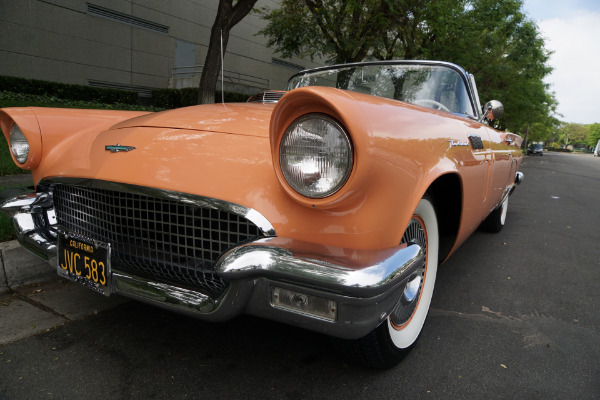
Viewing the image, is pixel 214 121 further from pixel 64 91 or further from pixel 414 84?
pixel 64 91

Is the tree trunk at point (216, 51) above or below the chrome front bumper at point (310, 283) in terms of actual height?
above

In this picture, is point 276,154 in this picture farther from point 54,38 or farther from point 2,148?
point 54,38

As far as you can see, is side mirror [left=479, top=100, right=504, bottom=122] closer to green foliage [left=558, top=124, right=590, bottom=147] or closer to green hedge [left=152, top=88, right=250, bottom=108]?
green hedge [left=152, top=88, right=250, bottom=108]

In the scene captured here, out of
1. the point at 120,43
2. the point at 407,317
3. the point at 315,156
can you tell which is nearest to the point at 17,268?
the point at 315,156

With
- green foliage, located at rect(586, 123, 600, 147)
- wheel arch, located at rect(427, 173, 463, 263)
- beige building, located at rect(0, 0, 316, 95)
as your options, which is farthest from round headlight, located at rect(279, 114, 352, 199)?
green foliage, located at rect(586, 123, 600, 147)

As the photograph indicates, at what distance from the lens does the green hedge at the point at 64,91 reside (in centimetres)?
1062

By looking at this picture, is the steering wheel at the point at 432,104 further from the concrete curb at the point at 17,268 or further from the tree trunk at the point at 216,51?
A: the tree trunk at the point at 216,51

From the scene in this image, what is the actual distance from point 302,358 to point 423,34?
12051mm

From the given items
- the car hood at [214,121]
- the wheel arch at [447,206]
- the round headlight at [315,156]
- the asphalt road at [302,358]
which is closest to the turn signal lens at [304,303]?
the round headlight at [315,156]

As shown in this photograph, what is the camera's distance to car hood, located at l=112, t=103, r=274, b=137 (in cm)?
168

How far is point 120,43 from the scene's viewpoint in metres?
14.1

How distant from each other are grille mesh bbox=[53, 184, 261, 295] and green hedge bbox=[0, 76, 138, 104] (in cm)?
1144

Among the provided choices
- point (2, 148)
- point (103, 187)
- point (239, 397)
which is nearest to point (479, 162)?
point (239, 397)

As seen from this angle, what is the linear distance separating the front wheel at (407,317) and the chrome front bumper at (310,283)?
236mm
